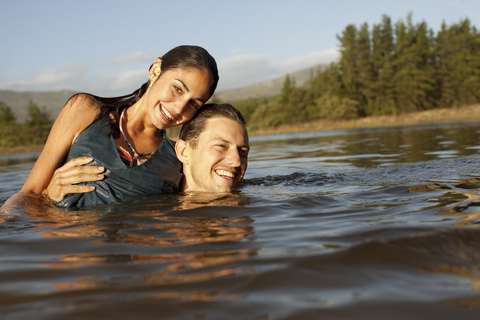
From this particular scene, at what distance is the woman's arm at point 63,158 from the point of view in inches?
133

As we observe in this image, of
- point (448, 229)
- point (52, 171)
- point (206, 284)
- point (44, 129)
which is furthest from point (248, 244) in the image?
point (44, 129)

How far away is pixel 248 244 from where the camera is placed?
191 cm

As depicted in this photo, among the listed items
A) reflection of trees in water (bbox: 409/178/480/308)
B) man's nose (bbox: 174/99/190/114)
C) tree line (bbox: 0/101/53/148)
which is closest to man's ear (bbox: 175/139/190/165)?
man's nose (bbox: 174/99/190/114)

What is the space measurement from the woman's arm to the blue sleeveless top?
0.07 metres

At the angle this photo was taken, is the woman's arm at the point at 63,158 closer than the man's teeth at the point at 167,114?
Yes

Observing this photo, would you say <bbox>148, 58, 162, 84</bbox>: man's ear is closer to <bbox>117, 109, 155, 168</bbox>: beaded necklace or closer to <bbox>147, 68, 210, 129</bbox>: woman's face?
<bbox>147, 68, 210, 129</bbox>: woman's face

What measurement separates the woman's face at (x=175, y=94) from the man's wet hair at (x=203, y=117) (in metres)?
0.16

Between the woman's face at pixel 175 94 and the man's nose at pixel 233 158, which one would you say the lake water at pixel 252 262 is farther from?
the woman's face at pixel 175 94

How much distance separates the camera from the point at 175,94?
345cm

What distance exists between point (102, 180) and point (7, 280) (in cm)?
197

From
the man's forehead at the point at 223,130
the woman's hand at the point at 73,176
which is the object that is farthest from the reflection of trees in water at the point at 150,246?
the man's forehead at the point at 223,130

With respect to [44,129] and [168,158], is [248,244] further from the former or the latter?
[44,129]

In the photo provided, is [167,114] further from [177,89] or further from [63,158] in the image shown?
[63,158]

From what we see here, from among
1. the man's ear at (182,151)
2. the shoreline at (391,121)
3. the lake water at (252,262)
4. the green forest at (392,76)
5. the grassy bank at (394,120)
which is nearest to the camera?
the lake water at (252,262)
